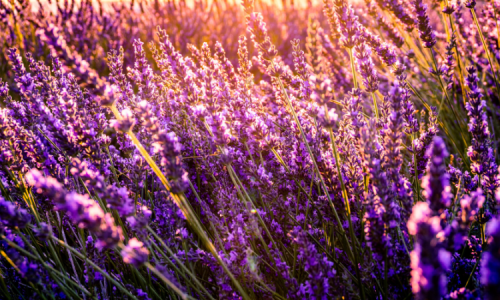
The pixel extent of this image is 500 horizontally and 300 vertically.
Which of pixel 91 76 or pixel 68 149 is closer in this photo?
pixel 91 76

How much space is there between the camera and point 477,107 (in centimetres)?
149

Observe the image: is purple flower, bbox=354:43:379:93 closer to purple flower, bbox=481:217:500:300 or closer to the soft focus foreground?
the soft focus foreground

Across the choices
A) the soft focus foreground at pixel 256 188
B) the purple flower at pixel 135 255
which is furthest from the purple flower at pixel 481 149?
the purple flower at pixel 135 255

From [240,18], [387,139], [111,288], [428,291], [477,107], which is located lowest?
[111,288]

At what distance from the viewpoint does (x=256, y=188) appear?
1803mm

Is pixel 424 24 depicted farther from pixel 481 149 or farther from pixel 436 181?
pixel 436 181

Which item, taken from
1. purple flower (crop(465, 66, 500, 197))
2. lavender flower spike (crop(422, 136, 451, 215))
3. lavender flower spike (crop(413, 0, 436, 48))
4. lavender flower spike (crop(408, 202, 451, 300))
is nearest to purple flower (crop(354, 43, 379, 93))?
purple flower (crop(465, 66, 500, 197))

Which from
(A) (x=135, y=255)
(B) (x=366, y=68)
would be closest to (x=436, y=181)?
(A) (x=135, y=255)

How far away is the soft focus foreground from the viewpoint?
1011mm

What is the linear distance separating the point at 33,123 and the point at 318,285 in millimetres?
1924

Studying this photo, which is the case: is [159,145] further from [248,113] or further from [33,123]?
[33,123]

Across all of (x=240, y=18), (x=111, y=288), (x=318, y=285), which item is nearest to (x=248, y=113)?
(x=318, y=285)

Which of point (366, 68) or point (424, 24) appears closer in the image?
point (366, 68)

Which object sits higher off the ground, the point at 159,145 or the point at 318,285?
the point at 159,145
